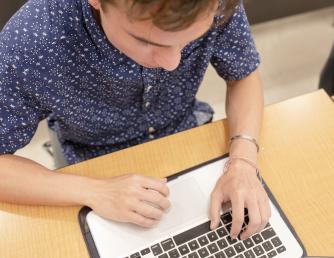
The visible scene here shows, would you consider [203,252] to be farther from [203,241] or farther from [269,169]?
[269,169]

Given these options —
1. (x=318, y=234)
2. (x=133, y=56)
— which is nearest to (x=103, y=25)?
(x=133, y=56)

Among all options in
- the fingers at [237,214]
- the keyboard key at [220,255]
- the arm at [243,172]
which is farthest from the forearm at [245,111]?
the keyboard key at [220,255]

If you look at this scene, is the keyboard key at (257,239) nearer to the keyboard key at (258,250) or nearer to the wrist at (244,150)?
the keyboard key at (258,250)

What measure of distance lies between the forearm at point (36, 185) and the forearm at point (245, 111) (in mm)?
324

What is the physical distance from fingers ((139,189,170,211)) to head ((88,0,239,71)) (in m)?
0.23

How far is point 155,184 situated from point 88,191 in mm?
132

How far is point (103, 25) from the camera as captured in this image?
67 cm

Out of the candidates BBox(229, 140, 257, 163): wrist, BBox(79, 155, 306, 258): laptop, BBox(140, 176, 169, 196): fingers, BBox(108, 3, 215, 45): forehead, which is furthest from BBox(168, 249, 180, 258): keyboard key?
BBox(108, 3, 215, 45): forehead

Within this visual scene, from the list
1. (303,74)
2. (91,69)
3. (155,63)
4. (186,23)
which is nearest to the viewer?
(186,23)

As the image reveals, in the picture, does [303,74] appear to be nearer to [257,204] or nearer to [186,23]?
[257,204]

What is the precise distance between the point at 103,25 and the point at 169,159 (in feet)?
1.03

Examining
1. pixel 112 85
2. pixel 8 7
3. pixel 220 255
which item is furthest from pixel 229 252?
pixel 8 7

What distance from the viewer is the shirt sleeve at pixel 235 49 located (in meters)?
0.83

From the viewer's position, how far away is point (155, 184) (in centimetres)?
74
